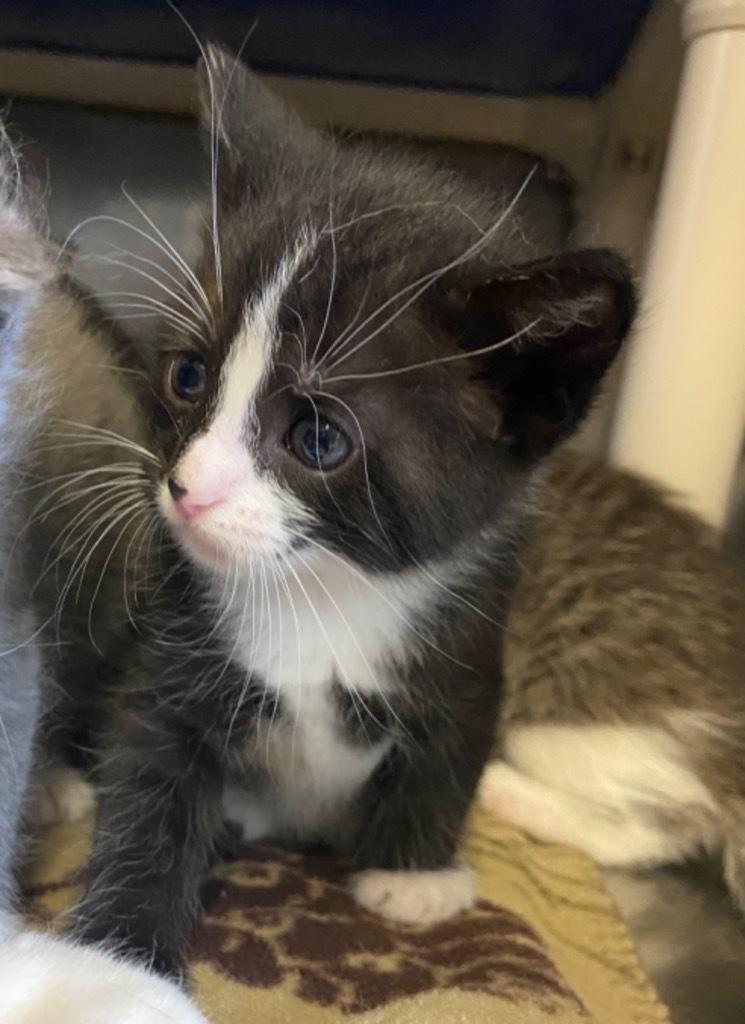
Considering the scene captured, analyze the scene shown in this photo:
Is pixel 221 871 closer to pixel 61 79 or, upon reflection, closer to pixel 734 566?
pixel 734 566

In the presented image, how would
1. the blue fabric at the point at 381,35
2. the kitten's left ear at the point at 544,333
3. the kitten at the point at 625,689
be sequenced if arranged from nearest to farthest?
the kitten's left ear at the point at 544,333, the kitten at the point at 625,689, the blue fabric at the point at 381,35

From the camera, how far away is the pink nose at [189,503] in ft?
2.45

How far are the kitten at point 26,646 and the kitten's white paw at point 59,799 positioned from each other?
0.49ft

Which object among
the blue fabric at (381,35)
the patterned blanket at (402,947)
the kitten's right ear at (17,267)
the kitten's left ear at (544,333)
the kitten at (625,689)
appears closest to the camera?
the kitten's right ear at (17,267)

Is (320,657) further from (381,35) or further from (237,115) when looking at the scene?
(381,35)

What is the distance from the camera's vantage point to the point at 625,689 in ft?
3.61

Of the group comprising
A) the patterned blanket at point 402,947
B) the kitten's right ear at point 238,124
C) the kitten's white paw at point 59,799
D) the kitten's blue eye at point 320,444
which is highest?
the kitten's right ear at point 238,124

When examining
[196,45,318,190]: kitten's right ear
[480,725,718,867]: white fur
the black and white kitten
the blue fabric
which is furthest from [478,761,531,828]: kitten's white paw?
the blue fabric

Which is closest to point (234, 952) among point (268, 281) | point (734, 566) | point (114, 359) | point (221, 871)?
point (221, 871)

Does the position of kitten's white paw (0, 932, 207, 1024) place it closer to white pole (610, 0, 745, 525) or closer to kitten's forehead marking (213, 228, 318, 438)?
kitten's forehead marking (213, 228, 318, 438)

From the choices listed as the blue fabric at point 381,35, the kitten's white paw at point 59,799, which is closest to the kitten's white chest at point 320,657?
the kitten's white paw at point 59,799

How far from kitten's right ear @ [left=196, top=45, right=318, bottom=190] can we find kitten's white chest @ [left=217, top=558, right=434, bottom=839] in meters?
0.36

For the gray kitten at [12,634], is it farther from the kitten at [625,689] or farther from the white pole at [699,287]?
the white pole at [699,287]

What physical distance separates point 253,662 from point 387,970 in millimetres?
282
